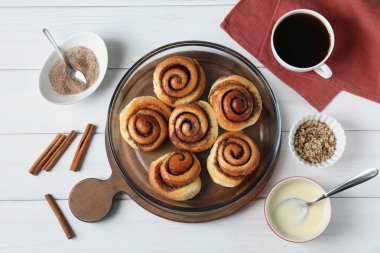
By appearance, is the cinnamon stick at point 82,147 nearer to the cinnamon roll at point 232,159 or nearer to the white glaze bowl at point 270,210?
the cinnamon roll at point 232,159

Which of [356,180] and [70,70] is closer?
[356,180]

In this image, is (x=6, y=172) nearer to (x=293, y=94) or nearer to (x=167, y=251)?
(x=167, y=251)

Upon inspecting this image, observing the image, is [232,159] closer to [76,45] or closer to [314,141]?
[314,141]

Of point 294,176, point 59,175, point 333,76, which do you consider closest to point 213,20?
point 333,76

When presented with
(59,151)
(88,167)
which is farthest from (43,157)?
(88,167)

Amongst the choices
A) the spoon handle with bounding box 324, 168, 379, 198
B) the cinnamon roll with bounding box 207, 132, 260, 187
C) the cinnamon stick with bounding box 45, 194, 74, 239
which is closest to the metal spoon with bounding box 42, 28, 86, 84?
the cinnamon stick with bounding box 45, 194, 74, 239

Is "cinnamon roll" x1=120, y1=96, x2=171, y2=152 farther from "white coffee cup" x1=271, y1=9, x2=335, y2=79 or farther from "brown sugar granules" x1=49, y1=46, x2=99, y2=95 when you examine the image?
"white coffee cup" x1=271, y1=9, x2=335, y2=79
